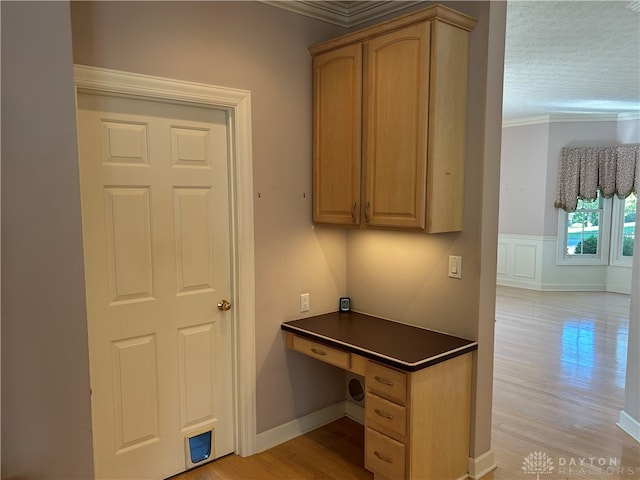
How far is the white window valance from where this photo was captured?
24.4 ft

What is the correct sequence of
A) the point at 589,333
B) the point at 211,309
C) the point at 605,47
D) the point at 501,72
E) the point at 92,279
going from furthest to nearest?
the point at 589,333 < the point at 605,47 < the point at 211,309 < the point at 501,72 < the point at 92,279

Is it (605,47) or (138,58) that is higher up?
(605,47)

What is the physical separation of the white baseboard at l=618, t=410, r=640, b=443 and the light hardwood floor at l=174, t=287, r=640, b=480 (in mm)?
53

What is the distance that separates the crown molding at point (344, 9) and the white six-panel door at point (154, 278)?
81 centimetres

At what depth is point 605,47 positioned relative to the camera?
4.22m

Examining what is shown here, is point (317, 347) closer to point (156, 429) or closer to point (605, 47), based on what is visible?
point (156, 429)

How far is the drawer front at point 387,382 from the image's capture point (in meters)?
2.34

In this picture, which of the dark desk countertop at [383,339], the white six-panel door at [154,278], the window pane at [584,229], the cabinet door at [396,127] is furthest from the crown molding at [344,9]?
the window pane at [584,229]

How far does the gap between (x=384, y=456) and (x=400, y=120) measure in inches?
68.1

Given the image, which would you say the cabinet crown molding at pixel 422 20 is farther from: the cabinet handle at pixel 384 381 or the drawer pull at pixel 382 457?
the drawer pull at pixel 382 457

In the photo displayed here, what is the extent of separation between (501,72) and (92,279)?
233 centimetres

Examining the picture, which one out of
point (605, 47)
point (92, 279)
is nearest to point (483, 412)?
point (92, 279)

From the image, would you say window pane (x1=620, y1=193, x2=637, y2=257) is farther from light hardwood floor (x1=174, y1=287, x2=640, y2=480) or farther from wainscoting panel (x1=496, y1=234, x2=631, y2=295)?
light hardwood floor (x1=174, y1=287, x2=640, y2=480)

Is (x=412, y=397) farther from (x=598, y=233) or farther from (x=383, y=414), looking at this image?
(x=598, y=233)
